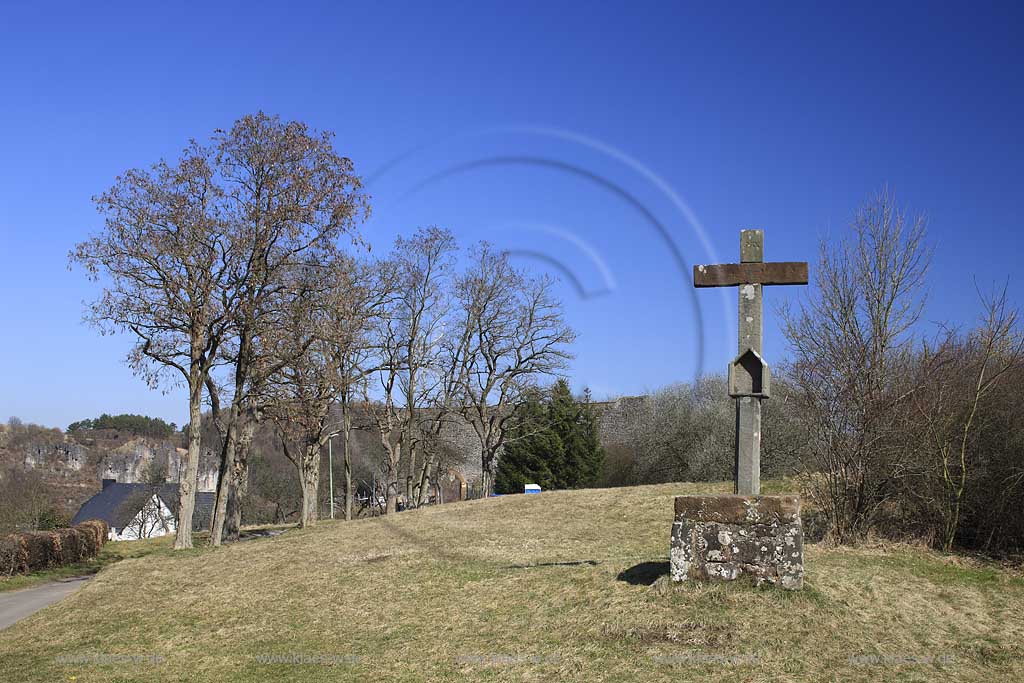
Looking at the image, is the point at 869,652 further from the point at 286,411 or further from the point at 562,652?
the point at 286,411

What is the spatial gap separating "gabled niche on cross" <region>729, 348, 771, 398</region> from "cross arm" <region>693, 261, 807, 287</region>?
37.1 inches

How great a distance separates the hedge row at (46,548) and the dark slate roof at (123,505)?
2408 centimetres

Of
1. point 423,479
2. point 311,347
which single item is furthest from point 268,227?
point 423,479

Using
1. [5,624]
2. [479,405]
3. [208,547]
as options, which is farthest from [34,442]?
[5,624]

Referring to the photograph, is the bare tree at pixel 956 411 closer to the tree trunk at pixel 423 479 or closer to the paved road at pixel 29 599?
the paved road at pixel 29 599

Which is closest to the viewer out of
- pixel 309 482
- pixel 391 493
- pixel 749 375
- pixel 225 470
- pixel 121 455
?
pixel 749 375

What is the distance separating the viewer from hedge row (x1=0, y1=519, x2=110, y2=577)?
23469 millimetres

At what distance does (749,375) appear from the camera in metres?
10.8

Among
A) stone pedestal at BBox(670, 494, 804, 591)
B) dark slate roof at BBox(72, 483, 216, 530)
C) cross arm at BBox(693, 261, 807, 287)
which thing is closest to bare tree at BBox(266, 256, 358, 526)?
cross arm at BBox(693, 261, 807, 287)

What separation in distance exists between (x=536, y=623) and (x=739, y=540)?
2.67 metres

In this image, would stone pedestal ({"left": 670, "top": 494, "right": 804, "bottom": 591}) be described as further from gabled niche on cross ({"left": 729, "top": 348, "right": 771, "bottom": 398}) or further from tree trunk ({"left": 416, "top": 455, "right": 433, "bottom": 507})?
tree trunk ({"left": 416, "top": 455, "right": 433, "bottom": 507})

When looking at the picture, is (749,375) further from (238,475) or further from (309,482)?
(309,482)

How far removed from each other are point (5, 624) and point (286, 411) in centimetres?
1177

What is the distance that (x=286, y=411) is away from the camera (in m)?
Result: 26.2
